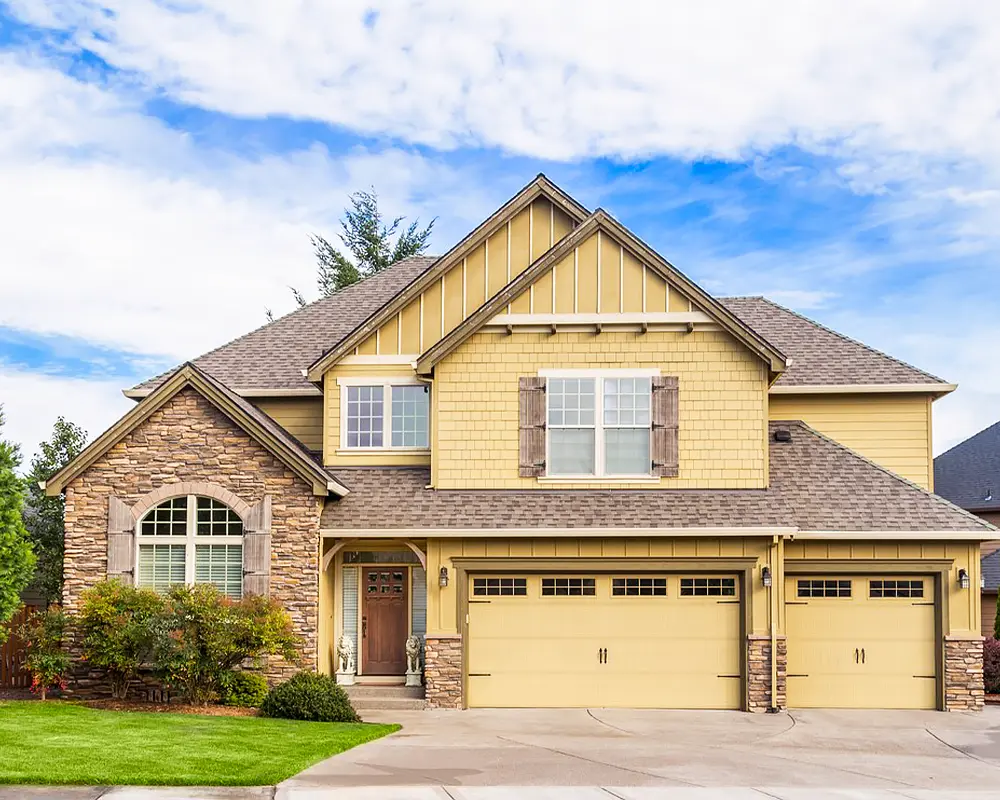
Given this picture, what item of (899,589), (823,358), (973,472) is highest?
(823,358)

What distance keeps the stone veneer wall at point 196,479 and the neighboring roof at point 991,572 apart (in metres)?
20.7

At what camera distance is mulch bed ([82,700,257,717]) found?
16078mm

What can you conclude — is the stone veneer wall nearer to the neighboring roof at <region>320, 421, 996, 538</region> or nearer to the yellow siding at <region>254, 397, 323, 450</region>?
the neighboring roof at <region>320, 421, 996, 538</region>

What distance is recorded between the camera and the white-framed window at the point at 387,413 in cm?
1984

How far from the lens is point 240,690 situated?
1698 centimetres

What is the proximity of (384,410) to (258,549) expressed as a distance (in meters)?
3.49

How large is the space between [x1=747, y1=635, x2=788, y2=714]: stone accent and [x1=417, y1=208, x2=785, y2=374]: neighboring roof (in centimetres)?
439

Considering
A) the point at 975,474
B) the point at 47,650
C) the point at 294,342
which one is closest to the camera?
the point at 47,650

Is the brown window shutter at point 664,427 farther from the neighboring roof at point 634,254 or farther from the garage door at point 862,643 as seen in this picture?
the garage door at point 862,643

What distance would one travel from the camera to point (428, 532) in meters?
17.8

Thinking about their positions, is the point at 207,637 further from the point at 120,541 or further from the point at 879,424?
the point at 879,424

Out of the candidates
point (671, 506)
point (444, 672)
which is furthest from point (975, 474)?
point (444, 672)

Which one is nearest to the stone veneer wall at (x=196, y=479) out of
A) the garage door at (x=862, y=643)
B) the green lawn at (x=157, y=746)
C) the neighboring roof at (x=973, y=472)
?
the green lawn at (x=157, y=746)

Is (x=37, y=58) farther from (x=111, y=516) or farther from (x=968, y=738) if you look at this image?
(x=968, y=738)
